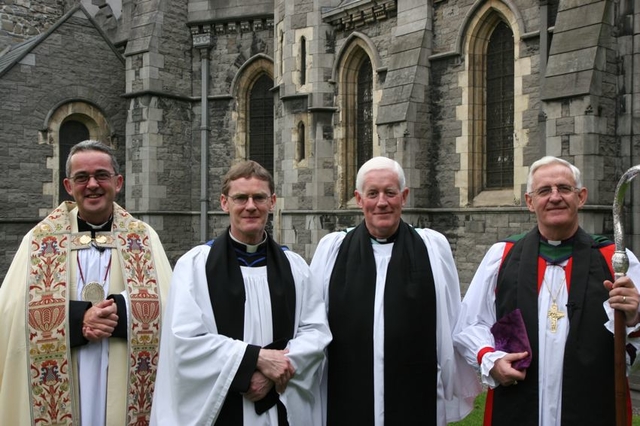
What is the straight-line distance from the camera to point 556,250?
336cm

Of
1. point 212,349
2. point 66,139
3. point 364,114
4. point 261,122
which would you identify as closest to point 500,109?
point 364,114

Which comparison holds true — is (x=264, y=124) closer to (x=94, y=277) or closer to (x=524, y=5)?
(x=524, y=5)

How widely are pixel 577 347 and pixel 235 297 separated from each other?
170 cm

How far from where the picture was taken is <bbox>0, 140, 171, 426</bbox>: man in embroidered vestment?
3473 mm

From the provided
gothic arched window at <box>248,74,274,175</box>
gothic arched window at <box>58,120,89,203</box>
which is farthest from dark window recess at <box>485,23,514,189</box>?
gothic arched window at <box>58,120,89,203</box>

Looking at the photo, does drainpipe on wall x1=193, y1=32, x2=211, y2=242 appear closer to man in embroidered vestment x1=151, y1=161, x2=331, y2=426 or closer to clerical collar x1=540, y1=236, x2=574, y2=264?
man in embroidered vestment x1=151, y1=161, x2=331, y2=426

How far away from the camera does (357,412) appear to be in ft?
11.4

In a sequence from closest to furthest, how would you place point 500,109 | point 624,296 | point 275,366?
point 624,296
point 275,366
point 500,109

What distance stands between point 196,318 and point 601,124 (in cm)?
784

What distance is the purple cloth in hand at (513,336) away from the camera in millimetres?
3186

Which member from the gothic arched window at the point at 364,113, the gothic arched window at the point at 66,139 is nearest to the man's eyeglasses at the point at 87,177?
the gothic arched window at the point at 364,113

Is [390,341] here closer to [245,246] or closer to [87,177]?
[245,246]

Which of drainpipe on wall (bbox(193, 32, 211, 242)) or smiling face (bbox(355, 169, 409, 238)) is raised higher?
drainpipe on wall (bbox(193, 32, 211, 242))

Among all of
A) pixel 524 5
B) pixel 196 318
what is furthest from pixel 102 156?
pixel 524 5
